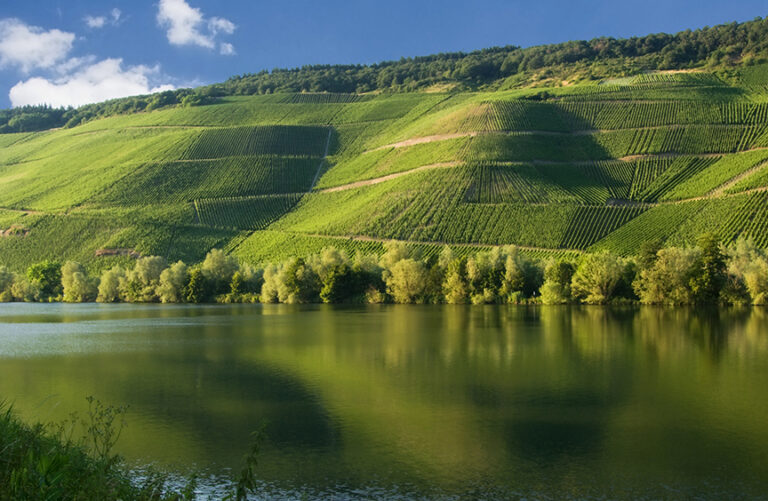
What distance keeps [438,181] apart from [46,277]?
69250 mm

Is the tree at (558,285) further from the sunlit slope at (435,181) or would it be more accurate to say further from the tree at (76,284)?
the tree at (76,284)

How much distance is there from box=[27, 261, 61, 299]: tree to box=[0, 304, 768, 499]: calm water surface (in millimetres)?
75122

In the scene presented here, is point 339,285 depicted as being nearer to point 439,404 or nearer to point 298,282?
point 298,282

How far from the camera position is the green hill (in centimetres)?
10800

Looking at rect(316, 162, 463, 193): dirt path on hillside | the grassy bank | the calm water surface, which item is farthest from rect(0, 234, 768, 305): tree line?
the grassy bank

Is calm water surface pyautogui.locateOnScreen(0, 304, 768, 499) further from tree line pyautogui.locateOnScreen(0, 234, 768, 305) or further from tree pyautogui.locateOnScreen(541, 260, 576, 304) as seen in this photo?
tree pyautogui.locateOnScreen(541, 260, 576, 304)

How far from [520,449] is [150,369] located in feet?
70.7

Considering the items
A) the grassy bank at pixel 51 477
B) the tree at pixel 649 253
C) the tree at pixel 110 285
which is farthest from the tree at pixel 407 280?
the grassy bank at pixel 51 477

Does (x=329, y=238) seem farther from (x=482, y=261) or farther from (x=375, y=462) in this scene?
(x=375, y=462)

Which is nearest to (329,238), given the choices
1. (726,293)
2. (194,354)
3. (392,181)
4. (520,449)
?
(392,181)

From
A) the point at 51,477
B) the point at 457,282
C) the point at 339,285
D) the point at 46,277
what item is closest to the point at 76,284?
the point at 46,277

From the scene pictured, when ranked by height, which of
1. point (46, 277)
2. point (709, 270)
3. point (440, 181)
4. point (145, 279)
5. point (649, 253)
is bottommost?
point (145, 279)

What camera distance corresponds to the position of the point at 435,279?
302 feet

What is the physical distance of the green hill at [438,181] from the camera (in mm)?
108000
